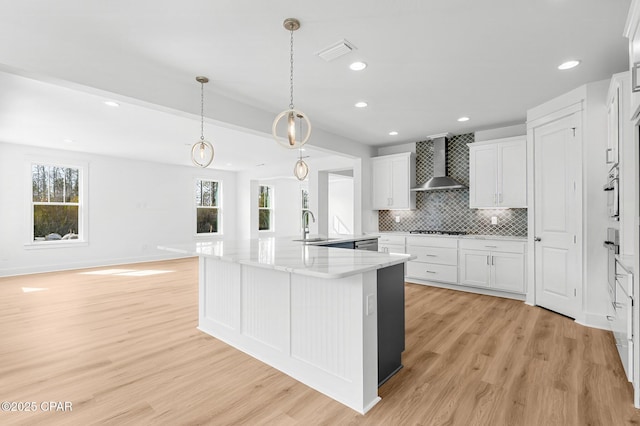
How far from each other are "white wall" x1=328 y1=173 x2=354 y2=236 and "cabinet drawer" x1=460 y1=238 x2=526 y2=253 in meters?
6.73

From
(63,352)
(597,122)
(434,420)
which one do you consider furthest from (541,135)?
(63,352)

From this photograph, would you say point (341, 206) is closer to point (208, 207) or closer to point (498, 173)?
point (208, 207)

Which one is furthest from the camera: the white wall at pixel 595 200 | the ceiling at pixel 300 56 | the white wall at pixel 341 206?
the white wall at pixel 341 206

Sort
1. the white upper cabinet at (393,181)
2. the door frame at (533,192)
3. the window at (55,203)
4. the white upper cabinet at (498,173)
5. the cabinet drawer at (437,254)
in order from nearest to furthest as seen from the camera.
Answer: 1. the door frame at (533,192)
2. the white upper cabinet at (498,173)
3. the cabinet drawer at (437,254)
4. the white upper cabinet at (393,181)
5. the window at (55,203)

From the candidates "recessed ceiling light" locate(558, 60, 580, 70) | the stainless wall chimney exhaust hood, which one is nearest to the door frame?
"recessed ceiling light" locate(558, 60, 580, 70)

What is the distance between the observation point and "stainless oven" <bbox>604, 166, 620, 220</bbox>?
264cm

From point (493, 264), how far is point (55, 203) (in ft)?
28.3

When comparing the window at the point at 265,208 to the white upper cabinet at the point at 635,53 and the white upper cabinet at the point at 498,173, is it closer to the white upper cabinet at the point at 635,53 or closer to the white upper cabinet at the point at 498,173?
the white upper cabinet at the point at 498,173

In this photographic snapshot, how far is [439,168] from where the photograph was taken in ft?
18.3

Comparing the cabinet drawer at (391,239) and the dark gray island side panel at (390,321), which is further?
the cabinet drawer at (391,239)

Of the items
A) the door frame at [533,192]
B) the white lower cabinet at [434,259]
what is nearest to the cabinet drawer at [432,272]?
the white lower cabinet at [434,259]

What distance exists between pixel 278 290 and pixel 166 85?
2.32 meters

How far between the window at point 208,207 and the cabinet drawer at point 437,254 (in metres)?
6.46

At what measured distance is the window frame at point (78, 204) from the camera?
20.8 ft
